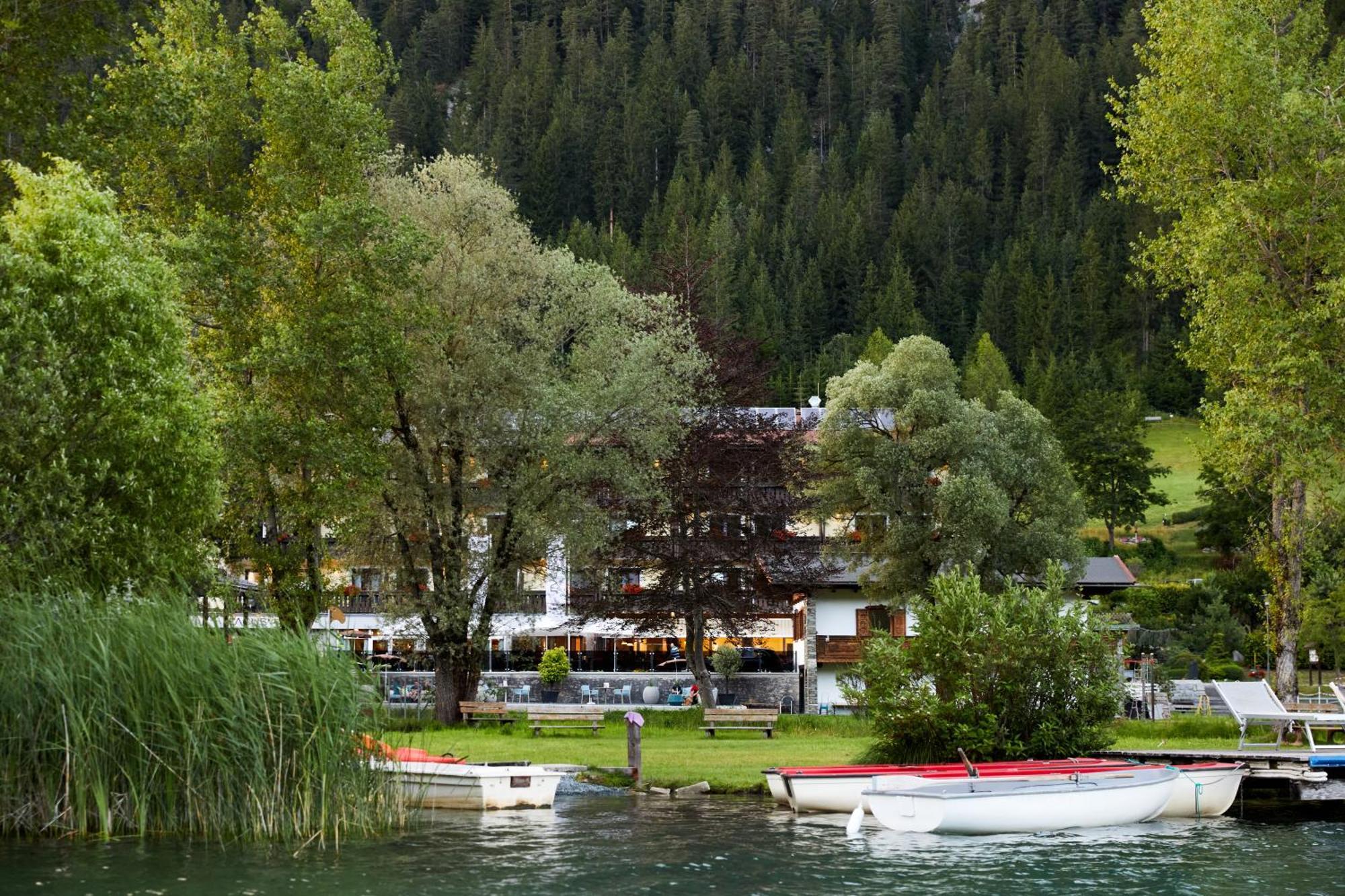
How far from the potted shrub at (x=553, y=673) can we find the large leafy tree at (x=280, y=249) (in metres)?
17.9

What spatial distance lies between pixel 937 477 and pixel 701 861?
115 ft

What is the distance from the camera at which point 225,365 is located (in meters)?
33.4

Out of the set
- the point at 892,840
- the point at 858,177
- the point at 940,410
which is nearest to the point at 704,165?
the point at 858,177

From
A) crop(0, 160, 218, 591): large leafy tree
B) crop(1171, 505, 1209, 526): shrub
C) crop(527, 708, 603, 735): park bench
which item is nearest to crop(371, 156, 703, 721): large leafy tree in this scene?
crop(527, 708, 603, 735): park bench

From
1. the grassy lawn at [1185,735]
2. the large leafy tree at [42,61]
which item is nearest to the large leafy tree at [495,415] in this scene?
the large leafy tree at [42,61]

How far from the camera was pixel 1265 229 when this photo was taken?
109 feet

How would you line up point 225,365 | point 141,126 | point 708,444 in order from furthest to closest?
point 708,444
point 225,365
point 141,126

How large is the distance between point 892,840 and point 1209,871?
→ 4593 millimetres

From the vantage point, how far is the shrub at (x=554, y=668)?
173 feet

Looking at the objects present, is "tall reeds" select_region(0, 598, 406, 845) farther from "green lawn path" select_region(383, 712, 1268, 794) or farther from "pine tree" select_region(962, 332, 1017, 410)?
"pine tree" select_region(962, 332, 1017, 410)

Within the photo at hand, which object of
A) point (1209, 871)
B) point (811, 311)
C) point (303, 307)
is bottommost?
point (1209, 871)

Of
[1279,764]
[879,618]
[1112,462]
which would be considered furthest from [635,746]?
[1112,462]

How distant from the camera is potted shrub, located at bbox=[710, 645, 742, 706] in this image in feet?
171

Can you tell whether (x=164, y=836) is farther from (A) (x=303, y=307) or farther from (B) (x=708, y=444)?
(B) (x=708, y=444)
